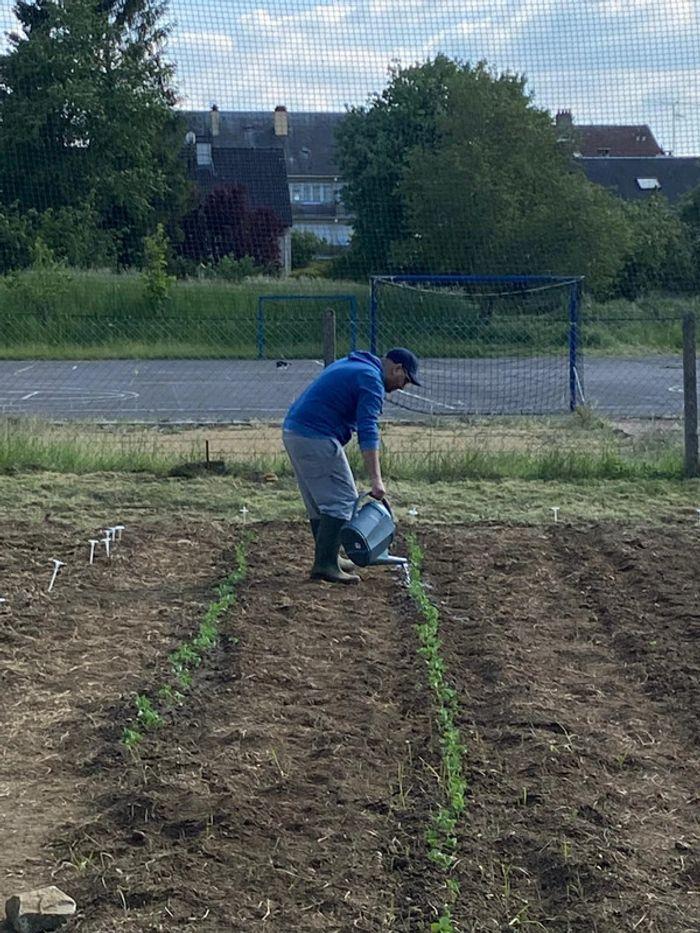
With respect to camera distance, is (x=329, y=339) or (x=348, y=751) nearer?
(x=348, y=751)

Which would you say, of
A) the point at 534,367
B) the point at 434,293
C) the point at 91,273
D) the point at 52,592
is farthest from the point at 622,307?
the point at 52,592

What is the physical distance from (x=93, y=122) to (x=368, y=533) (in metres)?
20.4

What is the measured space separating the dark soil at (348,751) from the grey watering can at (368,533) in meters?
0.23

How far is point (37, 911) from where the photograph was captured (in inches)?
142

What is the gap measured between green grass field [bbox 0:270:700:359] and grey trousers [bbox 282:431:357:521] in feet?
42.5

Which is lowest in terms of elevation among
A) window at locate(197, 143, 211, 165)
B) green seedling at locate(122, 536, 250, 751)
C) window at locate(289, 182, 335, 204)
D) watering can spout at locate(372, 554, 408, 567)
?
green seedling at locate(122, 536, 250, 751)

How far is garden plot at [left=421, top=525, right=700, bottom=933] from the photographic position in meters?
3.88

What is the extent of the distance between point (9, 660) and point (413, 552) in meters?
3.15

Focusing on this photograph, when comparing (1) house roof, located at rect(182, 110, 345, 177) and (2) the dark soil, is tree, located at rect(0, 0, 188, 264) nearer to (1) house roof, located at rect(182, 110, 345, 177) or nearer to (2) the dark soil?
(1) house roof, located at rect(182, 110, 345, 177)

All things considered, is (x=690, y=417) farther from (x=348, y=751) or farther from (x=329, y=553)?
(x=348, y=751)

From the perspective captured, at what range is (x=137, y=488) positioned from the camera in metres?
10.9

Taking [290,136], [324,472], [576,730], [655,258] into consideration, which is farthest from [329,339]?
[290,136]

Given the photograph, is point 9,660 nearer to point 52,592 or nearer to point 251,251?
point 52,592

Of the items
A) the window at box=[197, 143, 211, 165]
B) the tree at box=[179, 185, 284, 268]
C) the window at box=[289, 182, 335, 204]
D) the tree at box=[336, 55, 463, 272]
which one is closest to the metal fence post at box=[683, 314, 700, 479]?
the tree at box=[336, 55, 463, 272]
